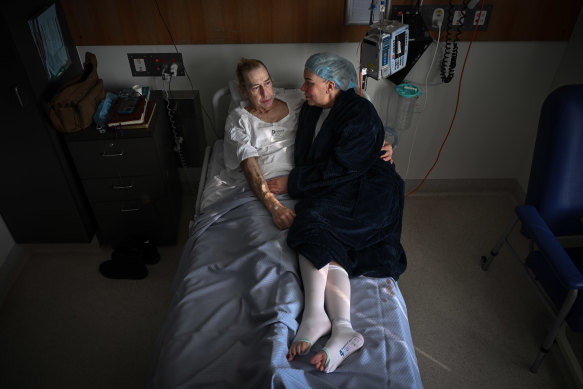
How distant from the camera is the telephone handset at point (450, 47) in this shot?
7.47ft

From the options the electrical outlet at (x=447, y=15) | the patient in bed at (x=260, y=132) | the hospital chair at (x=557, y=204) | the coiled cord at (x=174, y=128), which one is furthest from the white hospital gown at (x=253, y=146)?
the hospital chair at (x=557, y=204)

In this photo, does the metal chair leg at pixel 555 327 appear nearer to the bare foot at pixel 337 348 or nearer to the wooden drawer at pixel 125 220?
the bare foot at pixel 337 348

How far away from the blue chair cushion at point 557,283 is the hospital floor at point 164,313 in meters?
0.41

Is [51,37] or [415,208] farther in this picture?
[415,208]

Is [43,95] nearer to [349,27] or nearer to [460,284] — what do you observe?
[349,27]

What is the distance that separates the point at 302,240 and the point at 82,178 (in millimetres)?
1265

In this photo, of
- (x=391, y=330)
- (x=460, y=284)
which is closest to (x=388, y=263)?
(x=391, y=330)

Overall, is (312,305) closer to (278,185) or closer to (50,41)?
(278,185)

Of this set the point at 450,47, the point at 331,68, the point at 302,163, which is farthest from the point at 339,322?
the point at 450,47

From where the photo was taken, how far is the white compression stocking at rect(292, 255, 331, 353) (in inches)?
57.9

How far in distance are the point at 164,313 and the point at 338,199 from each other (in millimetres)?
1089

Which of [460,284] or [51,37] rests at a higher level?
[51,37]

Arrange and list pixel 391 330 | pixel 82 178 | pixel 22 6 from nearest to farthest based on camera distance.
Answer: pixel 391 330, pixel 22 6, pixel 82 178

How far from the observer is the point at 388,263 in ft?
5.71
